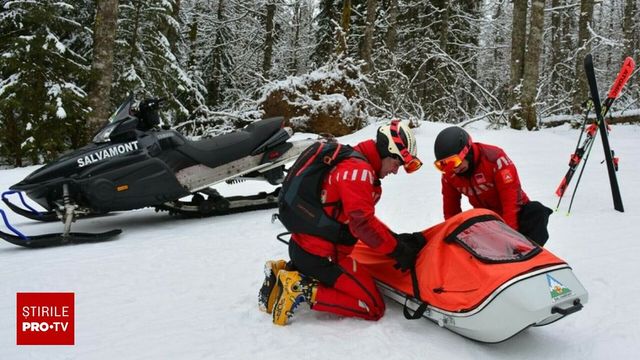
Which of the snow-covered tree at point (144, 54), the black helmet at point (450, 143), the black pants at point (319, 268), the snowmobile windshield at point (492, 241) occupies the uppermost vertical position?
the snow-covered tree at point (144, 54)

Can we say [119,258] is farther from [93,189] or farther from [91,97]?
[91,97]

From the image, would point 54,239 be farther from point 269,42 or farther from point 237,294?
point 269,42

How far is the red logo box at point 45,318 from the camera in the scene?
2.84 metres

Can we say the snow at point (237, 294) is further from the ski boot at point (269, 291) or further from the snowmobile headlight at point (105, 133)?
the snowmobile headlight at point (105, 133)

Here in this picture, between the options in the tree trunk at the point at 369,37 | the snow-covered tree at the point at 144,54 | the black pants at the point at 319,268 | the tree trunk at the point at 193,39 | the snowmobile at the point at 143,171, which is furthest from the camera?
the tree trunk at the point at 193,39

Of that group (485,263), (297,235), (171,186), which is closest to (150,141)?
(171,186)

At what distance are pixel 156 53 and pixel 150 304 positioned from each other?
462 inches

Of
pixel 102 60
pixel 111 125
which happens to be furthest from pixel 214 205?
pixel 102 60

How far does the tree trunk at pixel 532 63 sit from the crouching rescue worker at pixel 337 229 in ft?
29.6

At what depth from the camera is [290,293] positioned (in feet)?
9.81

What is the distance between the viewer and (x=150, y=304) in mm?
3361

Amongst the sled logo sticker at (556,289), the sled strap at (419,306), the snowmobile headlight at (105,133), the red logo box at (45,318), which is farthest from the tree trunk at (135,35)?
the sled logo sticker at (556,289)

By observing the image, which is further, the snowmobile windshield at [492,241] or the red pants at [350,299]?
the red pants at [350,299]

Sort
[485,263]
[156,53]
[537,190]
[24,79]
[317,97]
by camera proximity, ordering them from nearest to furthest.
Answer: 1. [485,263]
2. [537,190]
3. [24,79]
4. [317,97]
5. [156,53]
